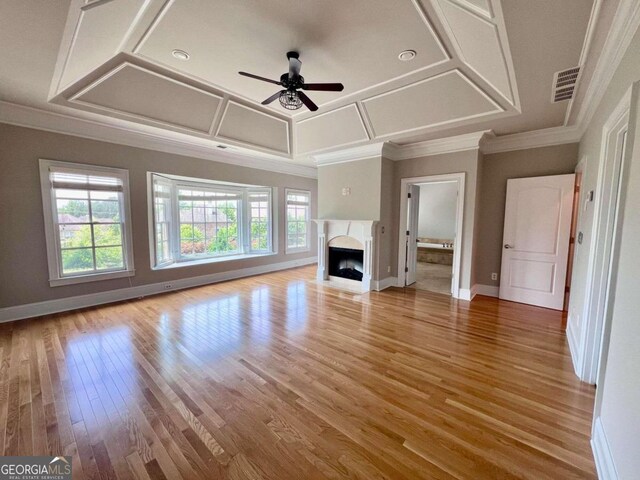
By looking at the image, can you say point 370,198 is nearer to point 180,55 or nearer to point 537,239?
point 537,239

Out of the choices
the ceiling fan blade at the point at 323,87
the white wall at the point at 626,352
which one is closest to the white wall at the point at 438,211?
the ceiling fan blade at the point at 323,87

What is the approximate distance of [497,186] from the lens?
4.37 m

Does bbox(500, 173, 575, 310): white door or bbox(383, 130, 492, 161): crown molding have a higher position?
bbox(383, 130, 492, 161): crown molding

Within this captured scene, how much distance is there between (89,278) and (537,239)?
22.5 ft

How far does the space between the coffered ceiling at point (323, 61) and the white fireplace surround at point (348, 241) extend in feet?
5.30

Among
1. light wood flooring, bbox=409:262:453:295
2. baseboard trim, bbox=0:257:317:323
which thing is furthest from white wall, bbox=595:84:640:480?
baseboard trim, bbox=0:257:317:323

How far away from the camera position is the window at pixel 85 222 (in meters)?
3.57

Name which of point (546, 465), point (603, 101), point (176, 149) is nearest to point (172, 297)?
point (176, 149)

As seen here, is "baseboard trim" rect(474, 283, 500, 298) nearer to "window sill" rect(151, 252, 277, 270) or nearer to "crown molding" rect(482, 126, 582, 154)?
"crown molding" rect(482, 126, 582, 154)

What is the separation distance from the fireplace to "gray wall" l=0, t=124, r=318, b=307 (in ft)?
10.7

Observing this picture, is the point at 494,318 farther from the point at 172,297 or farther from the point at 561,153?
the point at 172,297

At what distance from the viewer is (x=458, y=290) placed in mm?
4359

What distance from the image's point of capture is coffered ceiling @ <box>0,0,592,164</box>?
194 centimetres

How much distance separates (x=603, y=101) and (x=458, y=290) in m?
2.93
